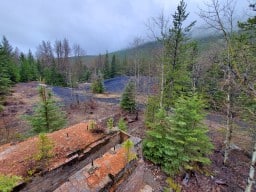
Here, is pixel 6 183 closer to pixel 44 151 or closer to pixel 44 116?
pixel 44 151

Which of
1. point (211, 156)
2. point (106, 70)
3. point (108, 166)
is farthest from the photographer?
point (106, 70)

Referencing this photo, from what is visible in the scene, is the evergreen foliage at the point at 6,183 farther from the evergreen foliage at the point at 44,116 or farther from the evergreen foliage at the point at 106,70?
the evergreen foliage at the point at 106,70

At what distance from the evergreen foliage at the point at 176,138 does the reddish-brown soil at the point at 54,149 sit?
2.78 meters

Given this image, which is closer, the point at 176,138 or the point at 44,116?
the point at 176,138

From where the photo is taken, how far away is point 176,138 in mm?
7605

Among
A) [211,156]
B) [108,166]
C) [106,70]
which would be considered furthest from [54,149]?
[106,70]

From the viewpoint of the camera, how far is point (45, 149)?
188 inches

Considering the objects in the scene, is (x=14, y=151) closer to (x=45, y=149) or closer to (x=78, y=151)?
(x=45, y=149)

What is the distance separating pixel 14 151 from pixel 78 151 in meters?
1.81

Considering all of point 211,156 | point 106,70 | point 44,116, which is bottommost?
point 211,156

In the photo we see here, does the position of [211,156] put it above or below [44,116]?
below

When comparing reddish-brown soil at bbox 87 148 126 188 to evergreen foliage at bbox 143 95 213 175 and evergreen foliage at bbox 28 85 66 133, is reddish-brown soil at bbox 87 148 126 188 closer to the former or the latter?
evergreen foliage at bbox 143 95 213 175

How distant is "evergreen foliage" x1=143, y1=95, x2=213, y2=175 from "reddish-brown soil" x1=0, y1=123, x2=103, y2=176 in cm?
278

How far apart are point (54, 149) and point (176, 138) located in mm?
4999
